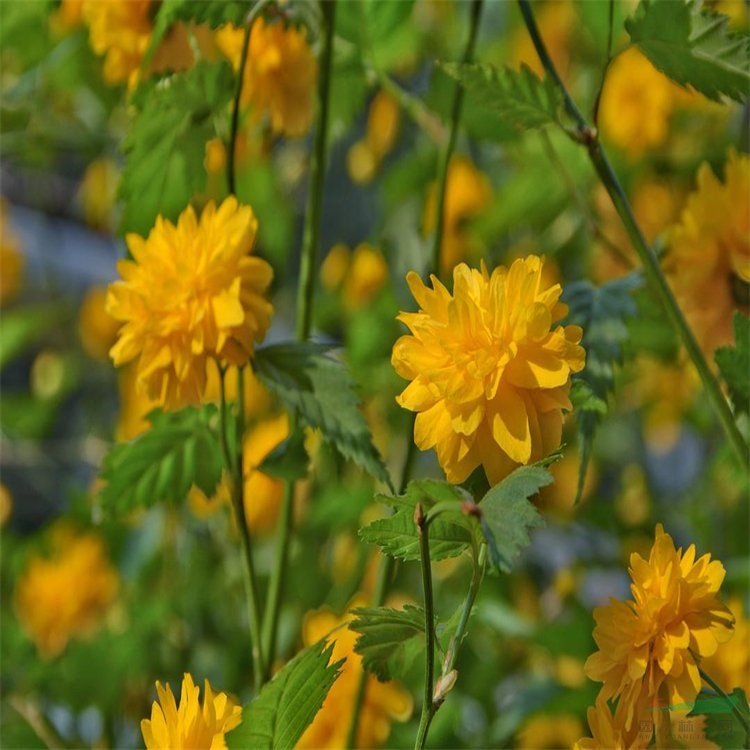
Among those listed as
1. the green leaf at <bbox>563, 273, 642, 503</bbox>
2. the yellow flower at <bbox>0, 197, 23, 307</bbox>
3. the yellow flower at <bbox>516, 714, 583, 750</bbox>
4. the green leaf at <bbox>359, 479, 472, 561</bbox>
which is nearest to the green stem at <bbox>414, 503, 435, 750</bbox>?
the green leaf at <bbox>359, 479, 472, 561</bbox>

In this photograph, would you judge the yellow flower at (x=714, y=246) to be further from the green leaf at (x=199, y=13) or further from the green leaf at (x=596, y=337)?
the green leaf at (x=199, y=13)

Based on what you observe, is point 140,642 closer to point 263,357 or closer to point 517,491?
point 263,357

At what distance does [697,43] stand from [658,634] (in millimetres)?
182

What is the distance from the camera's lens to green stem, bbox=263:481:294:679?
40cm

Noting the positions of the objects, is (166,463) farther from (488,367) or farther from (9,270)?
(9,270)

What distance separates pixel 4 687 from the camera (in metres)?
0.79

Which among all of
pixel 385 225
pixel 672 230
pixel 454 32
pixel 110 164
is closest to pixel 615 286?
pixel 672 230

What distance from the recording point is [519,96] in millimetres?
366

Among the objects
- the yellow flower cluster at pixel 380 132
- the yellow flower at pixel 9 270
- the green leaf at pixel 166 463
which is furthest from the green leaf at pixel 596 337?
the yellow flower at pixel 9 270

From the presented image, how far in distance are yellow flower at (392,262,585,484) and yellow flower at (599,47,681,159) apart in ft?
1.77

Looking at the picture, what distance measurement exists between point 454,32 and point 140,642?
1.90ft

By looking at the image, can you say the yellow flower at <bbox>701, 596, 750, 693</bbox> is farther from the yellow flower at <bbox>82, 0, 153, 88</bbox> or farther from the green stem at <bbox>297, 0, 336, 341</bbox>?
the yellow flower at <bbox>82, 0, 153, 88</bbox>

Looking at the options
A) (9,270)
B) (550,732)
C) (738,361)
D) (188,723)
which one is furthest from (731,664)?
(9,270)

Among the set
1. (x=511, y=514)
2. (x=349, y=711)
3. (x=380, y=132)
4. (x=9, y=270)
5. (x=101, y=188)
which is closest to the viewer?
(x=511, y=514)
